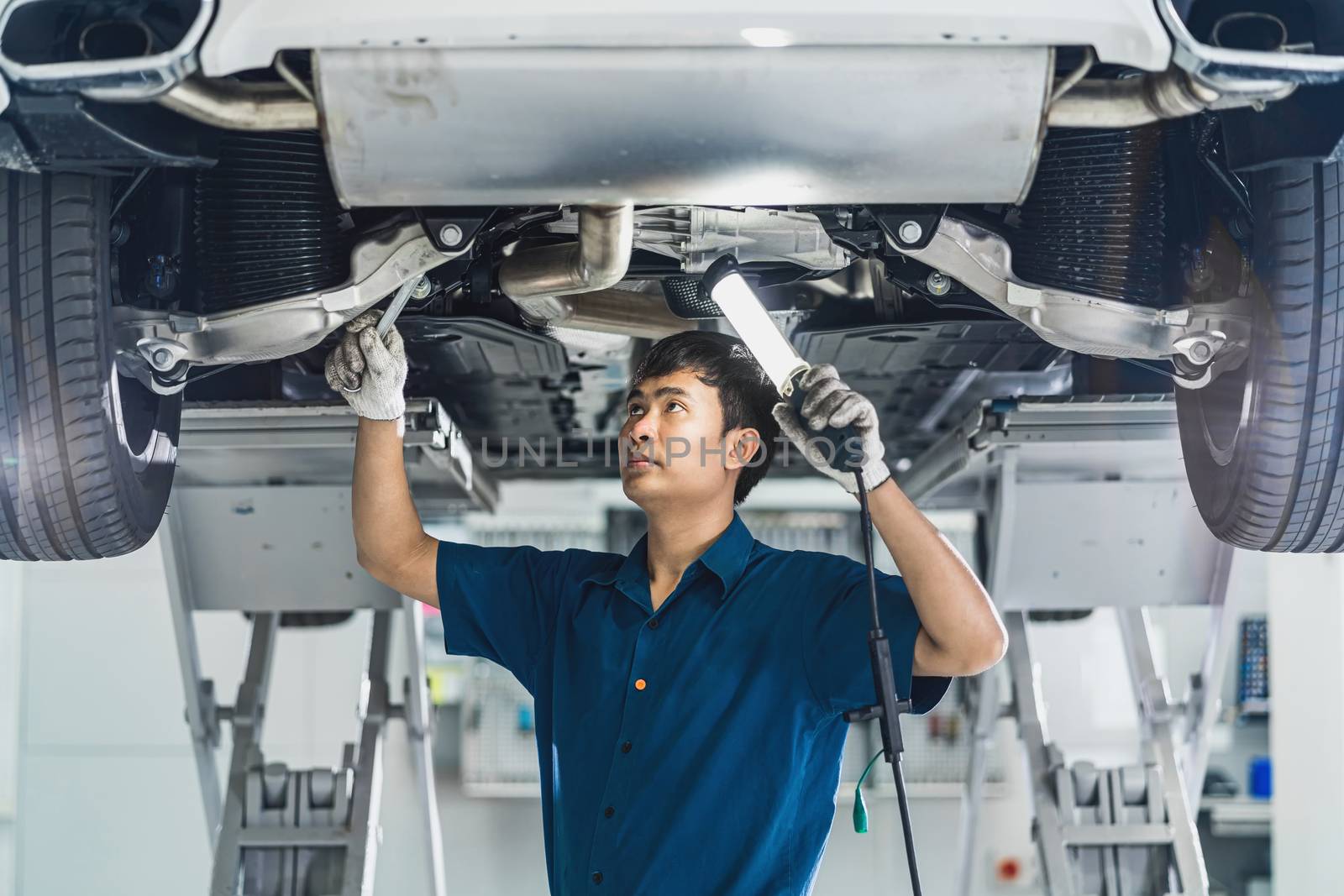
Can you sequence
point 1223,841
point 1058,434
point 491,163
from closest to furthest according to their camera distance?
point 491,163 < point 1058,434 < point 1223,841

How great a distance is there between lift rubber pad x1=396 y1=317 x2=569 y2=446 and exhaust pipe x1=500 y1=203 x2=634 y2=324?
17 cm

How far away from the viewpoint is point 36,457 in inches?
64.5

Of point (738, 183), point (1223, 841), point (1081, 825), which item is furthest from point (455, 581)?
point (1223, 841)

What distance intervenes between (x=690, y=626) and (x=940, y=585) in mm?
414

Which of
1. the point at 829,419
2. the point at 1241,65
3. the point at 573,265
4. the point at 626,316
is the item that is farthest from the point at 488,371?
the point at 1241,65

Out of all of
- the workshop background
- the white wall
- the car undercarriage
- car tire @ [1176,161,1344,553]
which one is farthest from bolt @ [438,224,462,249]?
the white wall

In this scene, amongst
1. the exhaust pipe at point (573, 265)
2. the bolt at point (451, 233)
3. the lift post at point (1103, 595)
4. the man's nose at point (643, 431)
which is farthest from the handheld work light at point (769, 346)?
the lift post at point (1103, 595)

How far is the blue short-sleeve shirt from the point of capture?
1.68 meters

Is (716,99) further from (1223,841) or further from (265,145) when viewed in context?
(1223,841)

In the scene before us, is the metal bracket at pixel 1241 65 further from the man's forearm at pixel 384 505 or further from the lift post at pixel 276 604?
the lift post at pixel 276 604

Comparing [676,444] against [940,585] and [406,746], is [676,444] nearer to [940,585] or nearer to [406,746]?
[940,585]

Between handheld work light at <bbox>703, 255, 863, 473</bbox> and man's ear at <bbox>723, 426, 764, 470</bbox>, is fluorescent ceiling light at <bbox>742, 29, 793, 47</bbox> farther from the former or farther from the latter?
man's ear at <bbox>723, 426, 764, 470</bbox>

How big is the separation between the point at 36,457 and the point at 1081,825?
237 cm

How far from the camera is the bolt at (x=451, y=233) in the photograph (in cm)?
162
